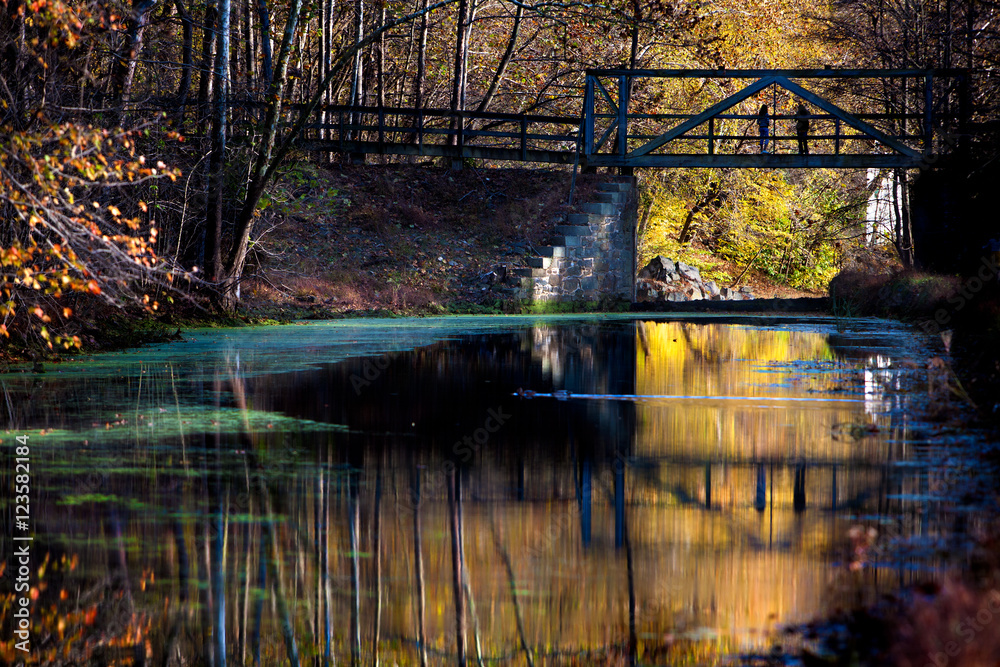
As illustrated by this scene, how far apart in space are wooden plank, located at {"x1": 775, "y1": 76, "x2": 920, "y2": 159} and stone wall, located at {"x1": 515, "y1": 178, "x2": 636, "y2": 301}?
4541 mm

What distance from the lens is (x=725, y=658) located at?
3908 mm

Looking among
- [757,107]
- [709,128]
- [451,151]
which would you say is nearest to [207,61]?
[451,151]

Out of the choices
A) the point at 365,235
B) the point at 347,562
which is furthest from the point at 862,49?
the point at 347,562

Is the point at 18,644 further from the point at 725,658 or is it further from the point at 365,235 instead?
the point at 365,235

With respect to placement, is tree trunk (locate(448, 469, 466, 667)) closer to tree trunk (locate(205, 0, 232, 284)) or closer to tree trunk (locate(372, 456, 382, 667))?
tree trunk (locate(372, 456, 382, 667))

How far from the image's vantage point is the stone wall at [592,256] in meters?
27.0

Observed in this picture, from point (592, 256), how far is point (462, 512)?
2237cm

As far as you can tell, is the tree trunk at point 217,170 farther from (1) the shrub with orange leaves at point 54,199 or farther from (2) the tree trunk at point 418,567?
(2) the tree trunk at point 418,567

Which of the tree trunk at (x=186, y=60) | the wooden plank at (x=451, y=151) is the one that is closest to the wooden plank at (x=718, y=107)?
the wooden plank at (x=451, y=151)

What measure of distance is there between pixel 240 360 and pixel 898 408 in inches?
310

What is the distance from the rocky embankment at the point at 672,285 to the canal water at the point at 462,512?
20.4 meters

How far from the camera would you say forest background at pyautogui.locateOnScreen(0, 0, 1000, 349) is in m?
9.89

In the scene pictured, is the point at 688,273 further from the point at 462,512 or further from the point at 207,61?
the point at 462,512

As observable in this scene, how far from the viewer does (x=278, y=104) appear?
782 inches
